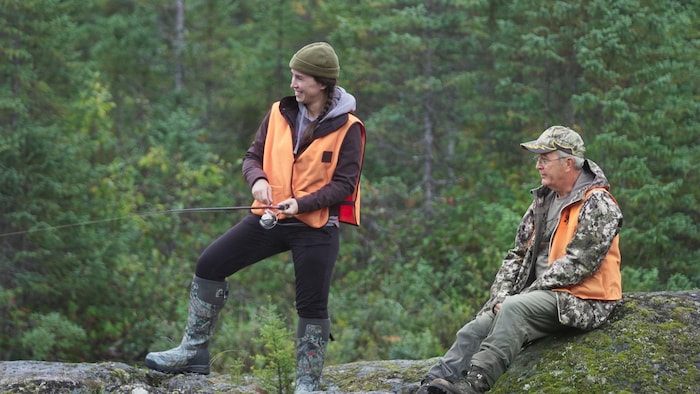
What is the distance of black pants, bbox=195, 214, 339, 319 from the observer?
5.05 metres

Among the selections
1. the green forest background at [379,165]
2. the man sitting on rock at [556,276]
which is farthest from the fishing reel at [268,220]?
A: the green forest background at [379,165]

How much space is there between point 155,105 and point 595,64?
37.7ft

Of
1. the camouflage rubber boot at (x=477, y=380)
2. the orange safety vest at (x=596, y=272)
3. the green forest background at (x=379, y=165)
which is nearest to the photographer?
the camouflage rubber boot at (x=477, y=380)

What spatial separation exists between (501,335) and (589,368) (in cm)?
49

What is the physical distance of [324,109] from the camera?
5160 millimetres

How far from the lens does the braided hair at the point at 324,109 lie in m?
5.08

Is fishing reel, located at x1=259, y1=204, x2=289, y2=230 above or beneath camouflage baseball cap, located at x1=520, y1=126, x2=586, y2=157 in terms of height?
beneath

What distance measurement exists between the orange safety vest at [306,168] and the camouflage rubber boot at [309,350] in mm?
568

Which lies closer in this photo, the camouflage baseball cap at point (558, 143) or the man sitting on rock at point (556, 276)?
the man sitting on rock at point (556, 276)

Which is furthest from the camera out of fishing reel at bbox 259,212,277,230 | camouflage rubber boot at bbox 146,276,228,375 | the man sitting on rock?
camouflage rubber boot at bbox 146,276,228,375

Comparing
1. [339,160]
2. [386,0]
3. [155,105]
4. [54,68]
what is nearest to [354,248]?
[386,0]

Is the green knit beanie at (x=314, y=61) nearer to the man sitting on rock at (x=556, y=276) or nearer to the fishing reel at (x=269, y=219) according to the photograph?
the fishing reel at (x=269, y=219)

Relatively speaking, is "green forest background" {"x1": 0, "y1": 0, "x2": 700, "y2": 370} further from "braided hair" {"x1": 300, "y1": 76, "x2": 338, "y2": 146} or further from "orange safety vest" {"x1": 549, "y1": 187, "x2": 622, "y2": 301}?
"orange safety vest" {"x1": 549, "y1": 187, "x2": 622, "y2": 301}

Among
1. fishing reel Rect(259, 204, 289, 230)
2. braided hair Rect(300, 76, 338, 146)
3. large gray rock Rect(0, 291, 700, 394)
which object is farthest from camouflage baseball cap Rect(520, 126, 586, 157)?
fishing reel Rect(259, 204, 289, 230)
